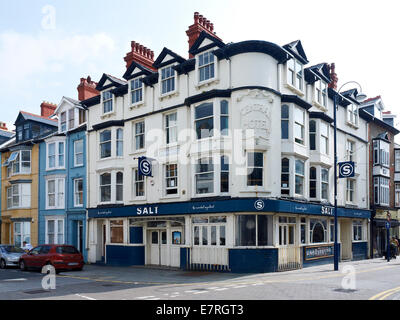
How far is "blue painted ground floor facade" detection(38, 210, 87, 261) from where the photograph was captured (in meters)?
27.4

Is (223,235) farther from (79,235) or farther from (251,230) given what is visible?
(79,235)

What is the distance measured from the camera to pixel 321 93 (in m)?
25.0

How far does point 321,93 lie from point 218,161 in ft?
29.7

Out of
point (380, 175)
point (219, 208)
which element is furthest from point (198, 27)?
point (380, 175)

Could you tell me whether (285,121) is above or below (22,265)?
above

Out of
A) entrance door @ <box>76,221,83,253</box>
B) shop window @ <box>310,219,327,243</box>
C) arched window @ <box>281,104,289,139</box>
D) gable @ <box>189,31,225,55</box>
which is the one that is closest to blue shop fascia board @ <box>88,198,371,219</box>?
shop window @ <box>310,219,327,243</box>

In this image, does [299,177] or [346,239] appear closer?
[299,177]

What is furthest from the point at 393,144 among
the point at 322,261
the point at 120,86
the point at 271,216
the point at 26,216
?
the point at 26,216

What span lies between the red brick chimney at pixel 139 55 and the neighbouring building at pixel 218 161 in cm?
7

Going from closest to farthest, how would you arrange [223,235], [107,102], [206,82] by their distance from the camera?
1. [223,235]
2. [206,82]
3. [107,102]

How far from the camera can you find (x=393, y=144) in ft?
115

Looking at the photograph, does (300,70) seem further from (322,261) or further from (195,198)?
(322,261)
